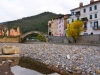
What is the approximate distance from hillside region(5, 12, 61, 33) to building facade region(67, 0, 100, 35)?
49402 millimetres

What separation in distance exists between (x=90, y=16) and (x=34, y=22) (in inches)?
2776

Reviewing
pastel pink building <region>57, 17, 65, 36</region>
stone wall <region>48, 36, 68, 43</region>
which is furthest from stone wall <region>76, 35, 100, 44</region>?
pastel pink building <region>57, 17, 65, 36</region>

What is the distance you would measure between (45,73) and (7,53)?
483 centimetres

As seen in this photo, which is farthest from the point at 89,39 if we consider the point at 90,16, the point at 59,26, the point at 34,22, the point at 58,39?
the point at 34,22

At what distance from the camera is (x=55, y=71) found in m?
14.1

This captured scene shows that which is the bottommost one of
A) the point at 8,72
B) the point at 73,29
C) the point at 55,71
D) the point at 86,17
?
the point at 55,71

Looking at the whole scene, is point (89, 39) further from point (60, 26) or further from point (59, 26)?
point (59, 26)

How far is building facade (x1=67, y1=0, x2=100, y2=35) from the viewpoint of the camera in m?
53.0

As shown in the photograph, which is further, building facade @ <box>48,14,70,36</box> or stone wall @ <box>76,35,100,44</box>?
building facade @ <box>48,14,70,36</box>

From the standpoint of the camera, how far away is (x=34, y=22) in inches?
4843

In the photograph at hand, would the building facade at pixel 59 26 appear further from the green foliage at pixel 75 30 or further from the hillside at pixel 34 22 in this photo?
the hillside at pixel 34 22

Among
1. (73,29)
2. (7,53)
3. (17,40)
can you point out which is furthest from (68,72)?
(17,40)

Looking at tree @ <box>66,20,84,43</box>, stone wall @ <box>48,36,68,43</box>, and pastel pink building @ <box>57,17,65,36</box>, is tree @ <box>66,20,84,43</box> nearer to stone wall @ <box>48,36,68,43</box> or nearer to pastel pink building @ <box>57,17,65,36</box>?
stone wall @ <box>48,36,68,43</box>

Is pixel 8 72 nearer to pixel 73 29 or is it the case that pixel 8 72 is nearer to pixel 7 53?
pixel 7 53
